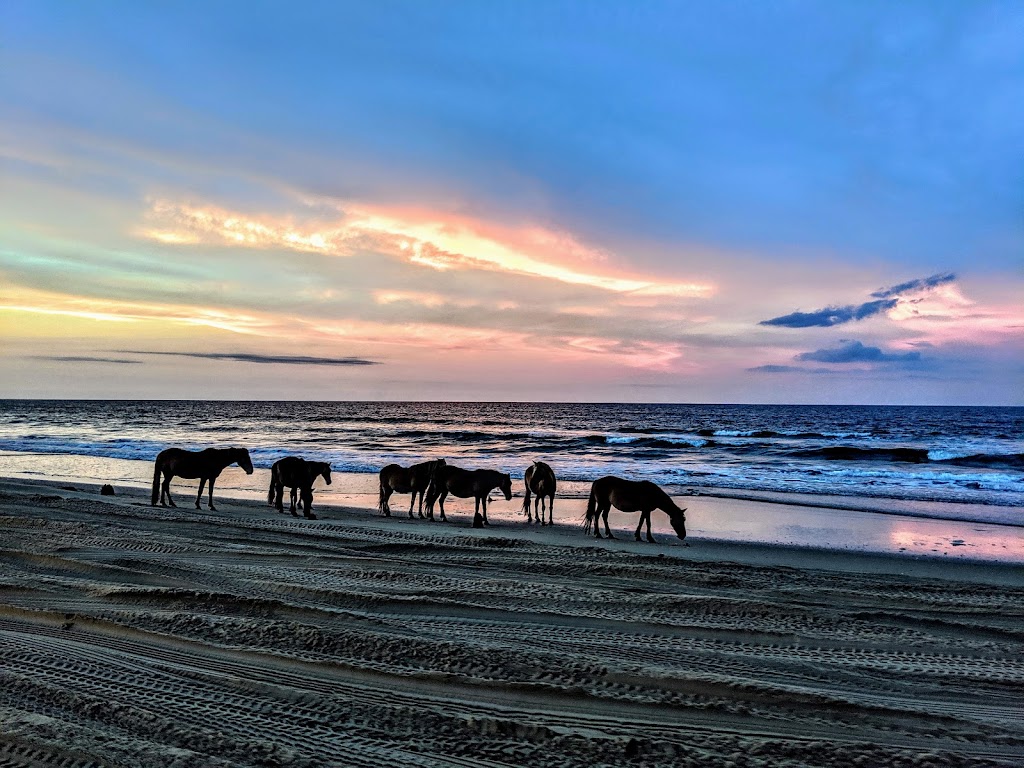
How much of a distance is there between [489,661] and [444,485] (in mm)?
9885

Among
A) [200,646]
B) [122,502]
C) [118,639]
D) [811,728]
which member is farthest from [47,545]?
[811,728]

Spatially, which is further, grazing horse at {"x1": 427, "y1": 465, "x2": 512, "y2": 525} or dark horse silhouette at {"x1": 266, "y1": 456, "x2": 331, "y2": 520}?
grazing horse at {"x1": 427, "y1": 465, "x2": 512, "y2": 525}

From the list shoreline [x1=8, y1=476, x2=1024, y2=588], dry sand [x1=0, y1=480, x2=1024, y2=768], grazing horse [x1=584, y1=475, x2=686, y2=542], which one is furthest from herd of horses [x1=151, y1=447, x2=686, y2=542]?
dry sand [x1=0, y1=480, x2=1024, y2=768]

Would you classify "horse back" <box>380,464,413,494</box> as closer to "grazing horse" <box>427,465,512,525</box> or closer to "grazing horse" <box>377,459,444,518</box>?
"grazing horse" <box>377,459,444,518</box>

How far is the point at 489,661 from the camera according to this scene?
5.20 meters

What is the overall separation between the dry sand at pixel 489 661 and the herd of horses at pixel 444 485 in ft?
11.8

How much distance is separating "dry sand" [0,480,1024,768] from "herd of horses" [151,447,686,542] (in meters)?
3.60

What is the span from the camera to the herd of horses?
13.0 m

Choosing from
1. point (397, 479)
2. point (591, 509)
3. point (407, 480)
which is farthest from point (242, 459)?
point (591, 509)

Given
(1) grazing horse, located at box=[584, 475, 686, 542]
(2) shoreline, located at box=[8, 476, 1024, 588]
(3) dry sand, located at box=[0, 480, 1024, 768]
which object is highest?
(1) grazing horse, located at box=[584, 475, 686, 542]

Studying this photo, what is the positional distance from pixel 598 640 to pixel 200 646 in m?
3.38

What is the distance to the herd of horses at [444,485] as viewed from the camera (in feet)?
42.6

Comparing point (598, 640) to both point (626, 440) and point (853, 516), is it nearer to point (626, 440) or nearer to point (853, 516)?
point (853, 516)

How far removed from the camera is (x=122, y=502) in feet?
49.9
